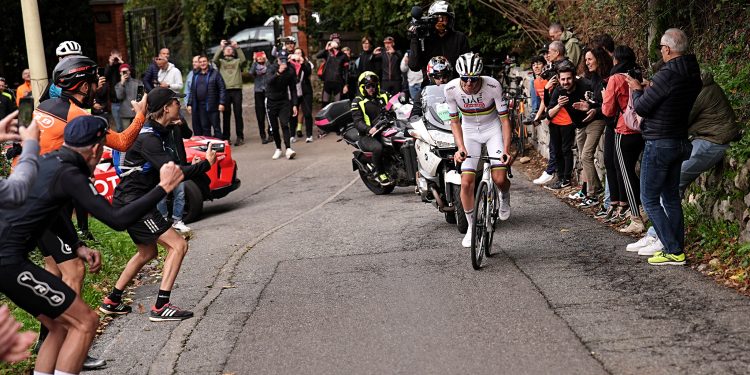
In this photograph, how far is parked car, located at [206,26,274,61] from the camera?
39.1 metres

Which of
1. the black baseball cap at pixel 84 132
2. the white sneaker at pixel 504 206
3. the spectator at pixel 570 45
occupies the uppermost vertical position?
the black baseball cap at pixel 84 132

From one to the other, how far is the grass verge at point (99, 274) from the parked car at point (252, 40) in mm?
25477

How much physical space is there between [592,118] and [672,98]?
10.3ft

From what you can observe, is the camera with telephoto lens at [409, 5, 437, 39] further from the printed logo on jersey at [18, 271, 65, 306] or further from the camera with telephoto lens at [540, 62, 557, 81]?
the printed logo on jersey at [18, 271, 65, 306]

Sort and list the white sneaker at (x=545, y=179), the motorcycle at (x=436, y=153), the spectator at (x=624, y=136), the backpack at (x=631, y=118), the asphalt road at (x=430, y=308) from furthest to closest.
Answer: the white sneaker at (x=545, y=179) → the motorcycle at (x=436, y=153) → the spectator at (x=624, y=136) → the backpack at (x=631, y=118) → the asphalt road at (x=430, y=308)

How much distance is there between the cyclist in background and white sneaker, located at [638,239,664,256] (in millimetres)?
1533

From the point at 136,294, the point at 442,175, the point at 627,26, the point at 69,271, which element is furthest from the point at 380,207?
the point at 69,271

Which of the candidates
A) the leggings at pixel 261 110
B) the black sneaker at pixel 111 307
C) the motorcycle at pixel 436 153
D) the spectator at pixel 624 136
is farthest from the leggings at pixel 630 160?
the leggings at pixel 261 110

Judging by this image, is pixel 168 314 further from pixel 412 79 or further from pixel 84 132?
pixel 412 79

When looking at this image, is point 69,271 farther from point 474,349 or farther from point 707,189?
point 707,189

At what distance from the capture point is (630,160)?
10.6m

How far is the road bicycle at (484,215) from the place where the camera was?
31.2ft

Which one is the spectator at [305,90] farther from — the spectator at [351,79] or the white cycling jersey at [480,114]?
the white cycling jersey at [480,114]

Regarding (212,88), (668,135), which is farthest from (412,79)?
(668,135)
